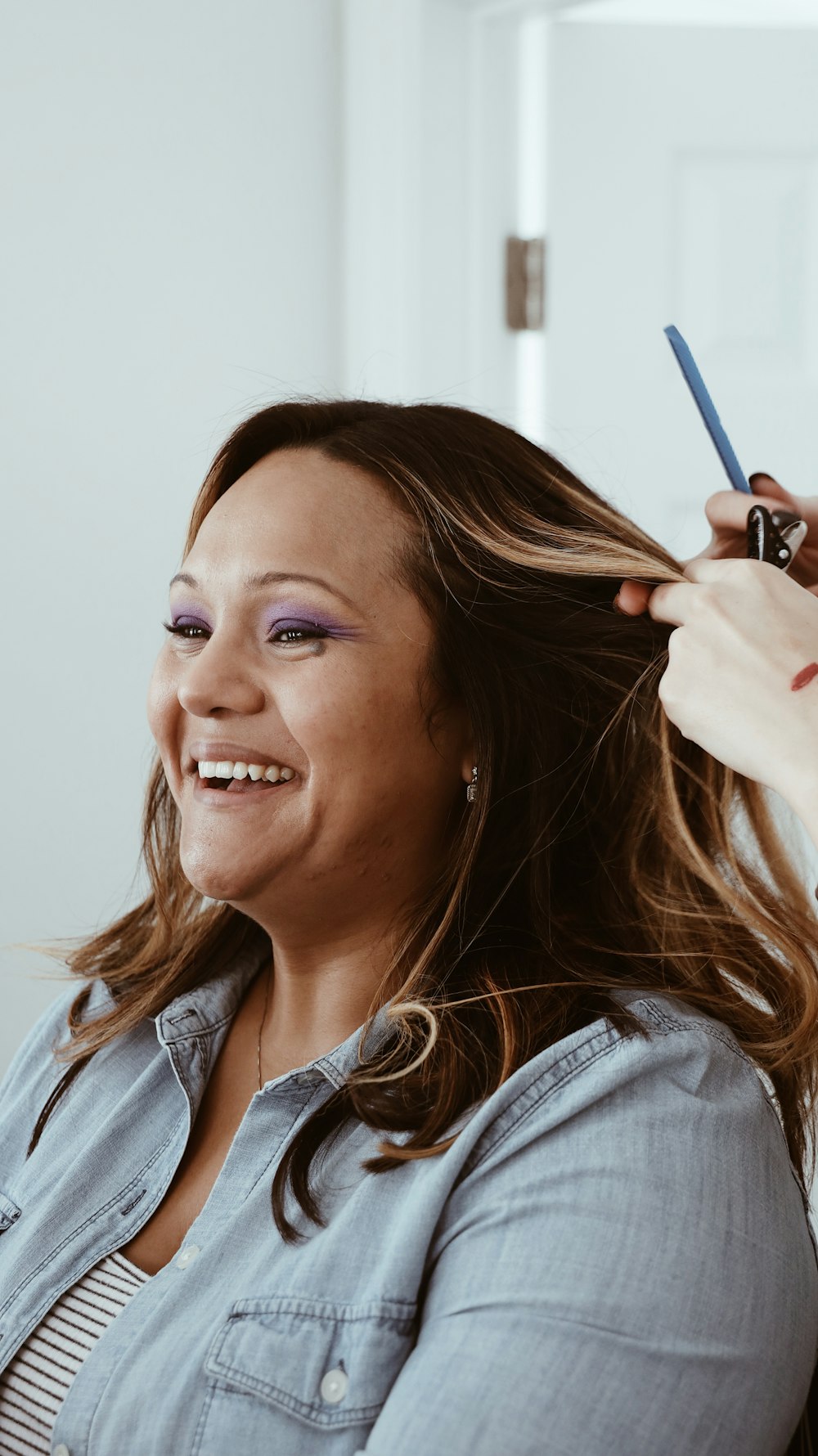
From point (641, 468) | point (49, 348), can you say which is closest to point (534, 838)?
point (641, 468)

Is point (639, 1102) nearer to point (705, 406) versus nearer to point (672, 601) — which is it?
point (672, 601)

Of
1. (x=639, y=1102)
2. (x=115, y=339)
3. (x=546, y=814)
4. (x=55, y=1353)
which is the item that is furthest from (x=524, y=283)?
(x=55, y=1353)

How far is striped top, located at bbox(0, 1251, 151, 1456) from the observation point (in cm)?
113

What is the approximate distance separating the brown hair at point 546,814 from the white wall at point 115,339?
0.78m

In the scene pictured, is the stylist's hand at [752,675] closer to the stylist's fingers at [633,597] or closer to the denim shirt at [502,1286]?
the stylist's fingers at [633,597]

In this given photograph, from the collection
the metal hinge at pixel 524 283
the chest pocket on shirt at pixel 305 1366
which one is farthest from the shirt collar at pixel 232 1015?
the metal hinge at pixel 524 283

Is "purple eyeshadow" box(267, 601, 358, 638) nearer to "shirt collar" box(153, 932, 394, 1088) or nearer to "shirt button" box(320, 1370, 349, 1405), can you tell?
"shirt collar" box(153, 932, 394, 1088)

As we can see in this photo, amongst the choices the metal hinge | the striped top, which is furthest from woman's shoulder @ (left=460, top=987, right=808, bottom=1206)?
the metal hinge

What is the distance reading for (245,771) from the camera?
126 centimetres

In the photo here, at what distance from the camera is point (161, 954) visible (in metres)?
1.54

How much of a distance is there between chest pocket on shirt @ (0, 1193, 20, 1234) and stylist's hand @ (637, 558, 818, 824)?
749 millimetres

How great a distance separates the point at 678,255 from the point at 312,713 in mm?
1249

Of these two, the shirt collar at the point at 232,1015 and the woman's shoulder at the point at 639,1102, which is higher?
the woman's shoulder at the point at 639,1102

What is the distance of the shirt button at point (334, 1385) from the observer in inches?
39.8
